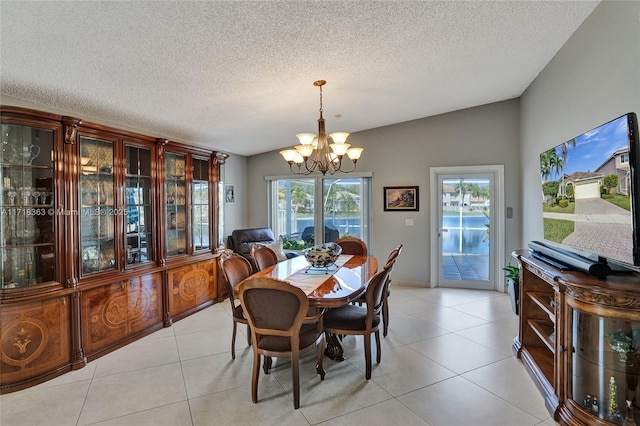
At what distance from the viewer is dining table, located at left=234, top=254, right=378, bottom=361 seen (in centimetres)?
230

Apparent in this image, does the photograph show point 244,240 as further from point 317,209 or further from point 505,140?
point 505,140

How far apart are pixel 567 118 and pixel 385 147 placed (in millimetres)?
2708

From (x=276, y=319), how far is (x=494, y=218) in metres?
4.18

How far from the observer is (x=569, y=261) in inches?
87.0

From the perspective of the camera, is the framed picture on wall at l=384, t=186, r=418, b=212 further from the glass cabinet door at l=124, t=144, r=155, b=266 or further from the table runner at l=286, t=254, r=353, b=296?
the glass cabinet door at l=124, t=144, r=155, b=266

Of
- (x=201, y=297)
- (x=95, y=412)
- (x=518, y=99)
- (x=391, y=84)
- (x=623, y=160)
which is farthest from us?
(x=518, y=99)

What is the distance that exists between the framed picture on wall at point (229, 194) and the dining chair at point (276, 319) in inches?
145

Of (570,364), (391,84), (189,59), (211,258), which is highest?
(391,84)

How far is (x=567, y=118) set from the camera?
3.10m

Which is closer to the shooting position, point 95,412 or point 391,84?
point 95,412

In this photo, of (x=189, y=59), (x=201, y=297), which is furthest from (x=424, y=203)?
(x=189, y=59)

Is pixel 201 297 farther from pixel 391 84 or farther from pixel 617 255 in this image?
pixel 617 255

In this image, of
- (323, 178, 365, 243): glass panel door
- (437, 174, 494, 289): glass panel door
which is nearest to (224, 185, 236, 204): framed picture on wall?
(323, 178, 365, 243): glass panel door

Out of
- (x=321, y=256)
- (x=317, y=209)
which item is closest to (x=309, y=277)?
(x=321, y=256)
